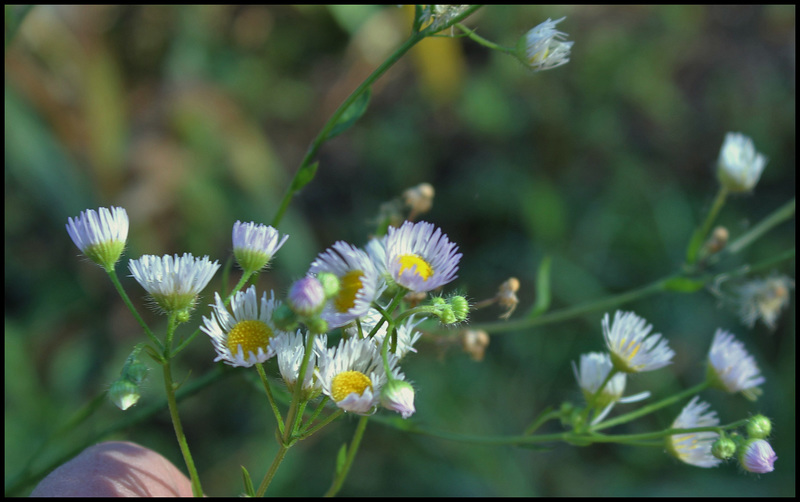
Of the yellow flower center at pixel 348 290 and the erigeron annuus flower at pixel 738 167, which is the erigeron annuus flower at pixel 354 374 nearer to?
the yellow flower center at pixel 348 290

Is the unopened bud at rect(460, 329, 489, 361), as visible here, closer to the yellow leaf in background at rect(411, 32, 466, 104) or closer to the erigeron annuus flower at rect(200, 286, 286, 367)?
the erigeron annuus flower at rect(200, 286, 286, 367)

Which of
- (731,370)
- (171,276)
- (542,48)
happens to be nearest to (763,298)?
(731,370)

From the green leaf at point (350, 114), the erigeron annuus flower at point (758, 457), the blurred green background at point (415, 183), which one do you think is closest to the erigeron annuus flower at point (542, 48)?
the green leaf at point (350, 114)

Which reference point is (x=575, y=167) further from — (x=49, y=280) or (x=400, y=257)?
(x=400, y=257)

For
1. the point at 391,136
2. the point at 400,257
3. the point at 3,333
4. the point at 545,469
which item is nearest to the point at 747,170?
the point at 400,257

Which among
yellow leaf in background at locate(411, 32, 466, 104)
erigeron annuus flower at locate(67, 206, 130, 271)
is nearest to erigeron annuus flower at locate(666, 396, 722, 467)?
erigeron annuus flower at locate(67, 206, 130, 271)
